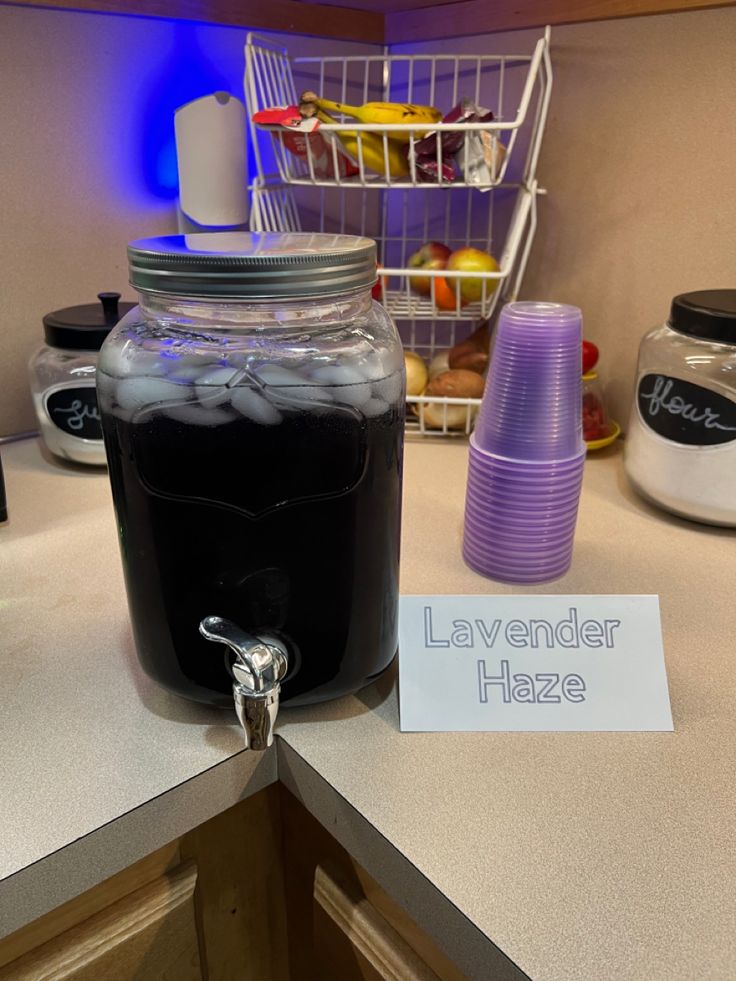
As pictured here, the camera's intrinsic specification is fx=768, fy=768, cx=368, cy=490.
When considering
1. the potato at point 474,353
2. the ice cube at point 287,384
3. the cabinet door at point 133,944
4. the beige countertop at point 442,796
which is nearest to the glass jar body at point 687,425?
the beige countertop at point 442,796

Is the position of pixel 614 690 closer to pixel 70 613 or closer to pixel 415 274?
pixel 70 613

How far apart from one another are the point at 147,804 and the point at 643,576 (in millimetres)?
472

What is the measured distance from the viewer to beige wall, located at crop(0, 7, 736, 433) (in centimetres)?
88

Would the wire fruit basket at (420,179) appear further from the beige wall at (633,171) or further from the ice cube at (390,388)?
the ice cube at (390,388)

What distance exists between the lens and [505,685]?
536 millimetres

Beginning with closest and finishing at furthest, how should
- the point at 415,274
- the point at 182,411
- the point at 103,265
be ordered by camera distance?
the point at 182,411
the point at 415,274
the point at 103,265

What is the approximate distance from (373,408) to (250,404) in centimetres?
8

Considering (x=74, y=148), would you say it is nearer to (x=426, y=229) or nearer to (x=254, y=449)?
(x=426, y=229)

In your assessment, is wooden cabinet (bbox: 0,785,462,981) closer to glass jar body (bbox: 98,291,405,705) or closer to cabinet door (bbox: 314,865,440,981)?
cabinet door (bbox: 314,865,440,981)

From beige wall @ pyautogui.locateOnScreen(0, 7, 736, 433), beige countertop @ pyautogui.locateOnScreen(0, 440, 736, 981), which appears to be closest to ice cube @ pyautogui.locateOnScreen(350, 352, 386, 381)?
beige countertop @ pyautogui.locateOnScreen(0, 440, 736, 981)

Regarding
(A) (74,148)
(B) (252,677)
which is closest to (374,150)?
(A) (74,148)

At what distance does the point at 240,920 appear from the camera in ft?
2.06

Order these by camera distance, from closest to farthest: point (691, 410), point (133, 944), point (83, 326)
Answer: point (133, 944) < point (691, 410) < point (83, 326)

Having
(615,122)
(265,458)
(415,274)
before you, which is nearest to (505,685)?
(265,458)
